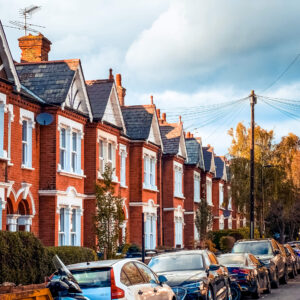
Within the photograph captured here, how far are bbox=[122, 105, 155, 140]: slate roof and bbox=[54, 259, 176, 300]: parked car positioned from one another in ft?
81.4

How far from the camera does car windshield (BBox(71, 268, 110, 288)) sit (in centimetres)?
1137

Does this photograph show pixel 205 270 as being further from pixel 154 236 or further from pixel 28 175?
pixel 154 236

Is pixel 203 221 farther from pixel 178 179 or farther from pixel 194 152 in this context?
pixel 194 152

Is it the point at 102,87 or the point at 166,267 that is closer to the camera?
the point at 166,267

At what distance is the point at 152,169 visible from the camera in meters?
39.8

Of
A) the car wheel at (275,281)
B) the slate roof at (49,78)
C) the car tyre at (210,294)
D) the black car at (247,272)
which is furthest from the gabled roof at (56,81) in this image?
the car tyre at (210,294)

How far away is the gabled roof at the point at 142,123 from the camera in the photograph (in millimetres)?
37688

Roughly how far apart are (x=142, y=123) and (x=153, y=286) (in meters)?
26.0

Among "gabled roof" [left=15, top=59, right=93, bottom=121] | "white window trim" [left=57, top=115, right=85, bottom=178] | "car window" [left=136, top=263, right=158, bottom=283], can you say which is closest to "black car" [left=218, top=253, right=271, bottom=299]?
"car window" [left=136, top=263, right=158, bottom=283]

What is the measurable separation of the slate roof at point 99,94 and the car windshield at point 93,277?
19.0m

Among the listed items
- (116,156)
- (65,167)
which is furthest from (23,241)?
(116,156)

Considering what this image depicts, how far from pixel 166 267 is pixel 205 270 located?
1037mm

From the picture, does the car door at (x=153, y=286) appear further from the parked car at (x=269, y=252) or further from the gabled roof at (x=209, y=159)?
the gabled roof at (x=209, y=159)

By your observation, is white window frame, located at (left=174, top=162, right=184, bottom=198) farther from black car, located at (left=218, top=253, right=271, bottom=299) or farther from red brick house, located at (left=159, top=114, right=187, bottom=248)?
black car, located at (left=218, top=253, right=271, bottom=299)
